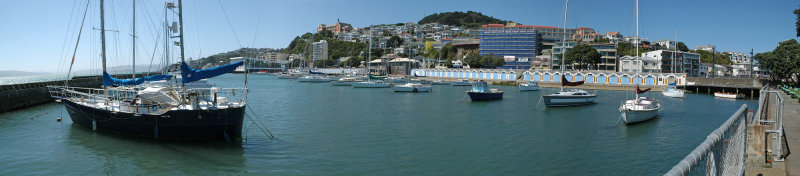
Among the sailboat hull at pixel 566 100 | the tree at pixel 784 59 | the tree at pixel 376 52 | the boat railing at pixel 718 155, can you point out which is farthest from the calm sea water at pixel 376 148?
the tree at pixel 376 52

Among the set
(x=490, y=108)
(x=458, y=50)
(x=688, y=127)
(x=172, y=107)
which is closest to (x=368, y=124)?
(x=172, y=107)

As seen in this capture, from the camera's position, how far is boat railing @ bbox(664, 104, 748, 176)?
12.1ft

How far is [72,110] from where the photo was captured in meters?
22.5

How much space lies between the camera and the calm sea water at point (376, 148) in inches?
603

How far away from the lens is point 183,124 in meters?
17.7

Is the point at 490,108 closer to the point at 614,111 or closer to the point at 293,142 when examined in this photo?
the point at 614,111

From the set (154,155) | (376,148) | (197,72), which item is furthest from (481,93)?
(154,155)

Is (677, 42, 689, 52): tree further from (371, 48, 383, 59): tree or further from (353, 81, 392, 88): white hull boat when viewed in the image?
(353, 81, 392, 88): white hull boat

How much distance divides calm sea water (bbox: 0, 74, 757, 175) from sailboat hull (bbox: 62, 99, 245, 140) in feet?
1.45

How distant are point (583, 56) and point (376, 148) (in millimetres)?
82502

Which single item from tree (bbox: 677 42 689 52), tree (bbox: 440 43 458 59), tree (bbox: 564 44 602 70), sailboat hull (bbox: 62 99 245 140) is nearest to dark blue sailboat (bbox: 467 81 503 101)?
sailboat hull (bbox: 62 99 245 140)

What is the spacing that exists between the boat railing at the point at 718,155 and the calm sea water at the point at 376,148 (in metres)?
8.80

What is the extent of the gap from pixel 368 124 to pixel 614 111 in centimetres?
2071

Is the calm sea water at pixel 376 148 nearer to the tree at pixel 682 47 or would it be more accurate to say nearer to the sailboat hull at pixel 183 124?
the sailboat hull at pixel 183 124
